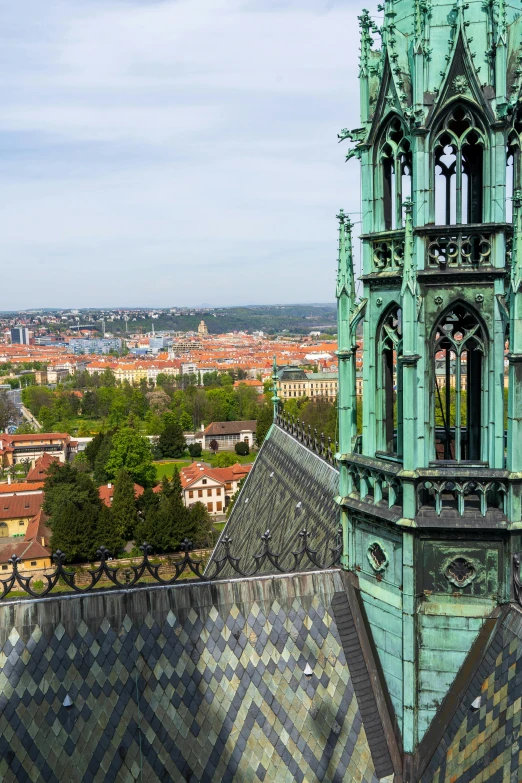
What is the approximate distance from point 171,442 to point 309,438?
109703 millimetres

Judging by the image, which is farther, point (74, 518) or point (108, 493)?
point (108, 493)

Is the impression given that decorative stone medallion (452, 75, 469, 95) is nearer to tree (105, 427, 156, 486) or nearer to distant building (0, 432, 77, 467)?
tree (105, 427, 156, 486)

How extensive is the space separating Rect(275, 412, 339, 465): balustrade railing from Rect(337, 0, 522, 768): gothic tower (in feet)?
22.9

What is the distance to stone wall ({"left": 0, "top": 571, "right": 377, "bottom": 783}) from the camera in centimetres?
1158

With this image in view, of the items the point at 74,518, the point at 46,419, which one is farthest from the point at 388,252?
the point at 46,419

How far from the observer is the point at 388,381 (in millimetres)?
12492

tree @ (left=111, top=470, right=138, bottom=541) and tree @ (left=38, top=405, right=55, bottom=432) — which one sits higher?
tree @ (left=111, top=470, right=138, bottom=541)

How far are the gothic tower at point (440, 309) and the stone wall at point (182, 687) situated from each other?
1.19 m

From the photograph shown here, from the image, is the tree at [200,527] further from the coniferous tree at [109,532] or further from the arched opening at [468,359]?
the arched opening at [468,359]

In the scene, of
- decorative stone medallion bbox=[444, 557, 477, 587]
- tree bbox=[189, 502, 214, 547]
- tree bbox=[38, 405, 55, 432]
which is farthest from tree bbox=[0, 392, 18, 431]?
decorative stone medallion bbox=[444, 557, 477, 587]

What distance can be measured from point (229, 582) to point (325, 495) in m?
7.15

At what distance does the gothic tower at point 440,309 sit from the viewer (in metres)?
11.0

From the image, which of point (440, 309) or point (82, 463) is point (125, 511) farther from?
point (440, 309)

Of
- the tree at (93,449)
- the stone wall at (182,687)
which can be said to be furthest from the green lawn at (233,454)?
the stone wall at (182,687)
